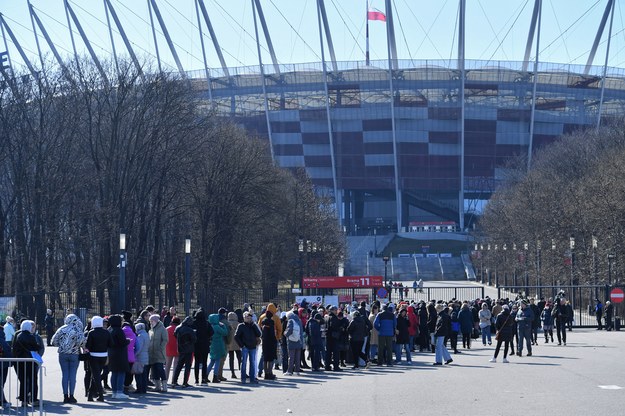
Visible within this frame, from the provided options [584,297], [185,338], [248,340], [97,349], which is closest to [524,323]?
[248,340]

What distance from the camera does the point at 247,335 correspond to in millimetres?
24000

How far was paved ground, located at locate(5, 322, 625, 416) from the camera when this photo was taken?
59.4ft

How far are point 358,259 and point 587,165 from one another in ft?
170

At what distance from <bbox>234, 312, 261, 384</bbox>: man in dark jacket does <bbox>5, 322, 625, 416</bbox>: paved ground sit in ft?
1.46

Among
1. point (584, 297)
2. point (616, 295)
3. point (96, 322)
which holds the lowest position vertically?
point (96, 322)

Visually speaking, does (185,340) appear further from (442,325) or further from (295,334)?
(442,325)

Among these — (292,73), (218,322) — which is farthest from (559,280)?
(292,73)

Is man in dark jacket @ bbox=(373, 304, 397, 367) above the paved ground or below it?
above

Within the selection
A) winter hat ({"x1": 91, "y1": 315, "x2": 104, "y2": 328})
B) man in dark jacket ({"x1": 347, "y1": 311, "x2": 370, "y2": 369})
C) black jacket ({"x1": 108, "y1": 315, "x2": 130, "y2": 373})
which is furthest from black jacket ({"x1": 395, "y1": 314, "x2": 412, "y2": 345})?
winter hat ({"x1": 91, "y1": 315, "x2": 104, "y2": 328})

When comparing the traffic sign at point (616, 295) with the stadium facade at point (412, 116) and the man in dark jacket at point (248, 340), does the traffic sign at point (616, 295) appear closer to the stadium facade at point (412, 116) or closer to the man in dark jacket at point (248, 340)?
the man in dark jacket at point (248, 340)

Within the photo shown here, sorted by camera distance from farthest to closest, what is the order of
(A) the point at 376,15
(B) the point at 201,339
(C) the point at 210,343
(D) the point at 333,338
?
(A) the point at 376,15, (D) the point at 333,338, (C) the point at 210,343, (B) the point at 201,339

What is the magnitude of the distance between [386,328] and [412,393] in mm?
7217

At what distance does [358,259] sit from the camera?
128m

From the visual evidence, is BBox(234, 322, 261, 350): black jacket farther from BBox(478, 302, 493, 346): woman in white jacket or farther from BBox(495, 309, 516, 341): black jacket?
BBox(478, 302, 493, 346): woman in white jacket
